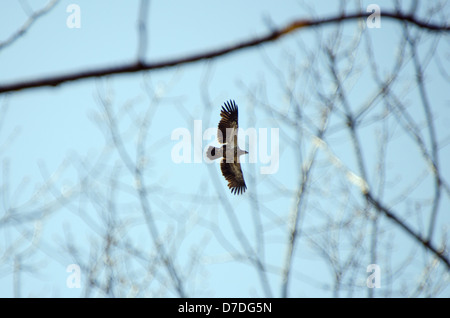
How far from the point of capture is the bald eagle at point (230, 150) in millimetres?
5273

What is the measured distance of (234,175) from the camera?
5.94 m

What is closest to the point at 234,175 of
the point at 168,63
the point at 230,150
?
the point at 230,150

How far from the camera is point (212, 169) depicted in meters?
2.40

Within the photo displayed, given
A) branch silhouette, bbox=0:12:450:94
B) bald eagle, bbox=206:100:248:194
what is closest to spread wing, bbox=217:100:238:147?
bald eagle, bbox=206:100:248:194

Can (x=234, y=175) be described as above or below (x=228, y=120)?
below

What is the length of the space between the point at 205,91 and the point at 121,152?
0.86 m

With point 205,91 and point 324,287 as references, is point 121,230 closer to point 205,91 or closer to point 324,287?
point 324,287

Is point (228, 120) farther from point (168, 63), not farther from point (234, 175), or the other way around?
point (168, 63)

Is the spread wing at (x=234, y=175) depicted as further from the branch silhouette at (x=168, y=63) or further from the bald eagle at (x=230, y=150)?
the branch silhouette at (x=168, y=63)

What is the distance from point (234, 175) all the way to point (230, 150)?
Answer: 0.75 m

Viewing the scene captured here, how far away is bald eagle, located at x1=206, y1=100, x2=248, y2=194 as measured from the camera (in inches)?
208

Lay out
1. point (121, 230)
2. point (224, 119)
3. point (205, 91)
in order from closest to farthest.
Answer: point (205, 91), point (121, 230), point (224, 119)

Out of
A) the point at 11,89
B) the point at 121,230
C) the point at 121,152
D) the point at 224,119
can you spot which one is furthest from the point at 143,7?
the point at 224,119
